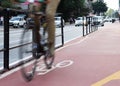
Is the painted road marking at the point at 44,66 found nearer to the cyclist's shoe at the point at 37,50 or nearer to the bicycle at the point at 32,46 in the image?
the bicycle at the point at 32,46

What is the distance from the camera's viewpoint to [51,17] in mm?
8453

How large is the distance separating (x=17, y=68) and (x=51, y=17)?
1.90m

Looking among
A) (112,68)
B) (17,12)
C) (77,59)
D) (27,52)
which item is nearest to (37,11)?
(27,52)

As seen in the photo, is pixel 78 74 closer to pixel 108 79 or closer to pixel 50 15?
pixel 108 79

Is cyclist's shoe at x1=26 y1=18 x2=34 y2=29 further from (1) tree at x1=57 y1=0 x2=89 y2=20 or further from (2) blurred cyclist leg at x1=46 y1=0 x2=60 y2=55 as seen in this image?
(1) tree at x1=57 y1=0 x2=89 y2=20

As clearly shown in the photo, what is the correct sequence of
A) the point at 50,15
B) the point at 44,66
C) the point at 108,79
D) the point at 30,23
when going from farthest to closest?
1. the point at 44,66
2. the point at 50,15
3. the point at 108,79
4. the point at 30,23

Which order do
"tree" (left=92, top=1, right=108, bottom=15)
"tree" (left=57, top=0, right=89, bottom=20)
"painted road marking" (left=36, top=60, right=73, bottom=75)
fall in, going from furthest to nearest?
"tree" (left=92, top=1, right=108, bottom=15), "tree" (left=57, top=0, right=89, bottom=20), "painted road marking" (left=36, top=60, right=73, bottom=75)

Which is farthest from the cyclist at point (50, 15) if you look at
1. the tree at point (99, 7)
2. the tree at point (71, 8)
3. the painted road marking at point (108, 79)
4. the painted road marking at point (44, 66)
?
the tree at point (99, 7)

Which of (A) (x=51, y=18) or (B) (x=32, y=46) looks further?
(A) (x=51, y=18)

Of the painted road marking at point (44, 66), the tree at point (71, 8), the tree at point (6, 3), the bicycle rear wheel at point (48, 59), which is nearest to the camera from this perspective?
the bicycle rear wheel at point (48, 59)

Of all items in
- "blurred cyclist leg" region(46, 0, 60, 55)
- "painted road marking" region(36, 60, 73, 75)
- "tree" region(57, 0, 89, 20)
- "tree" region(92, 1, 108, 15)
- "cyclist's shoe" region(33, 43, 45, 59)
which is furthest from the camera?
"tree" region(92, 1, 108, 15)

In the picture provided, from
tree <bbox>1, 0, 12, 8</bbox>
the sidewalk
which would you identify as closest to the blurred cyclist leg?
the sidewalk

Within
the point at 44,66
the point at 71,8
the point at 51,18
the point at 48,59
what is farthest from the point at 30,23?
the point at 71,8

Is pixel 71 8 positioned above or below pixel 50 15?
above
